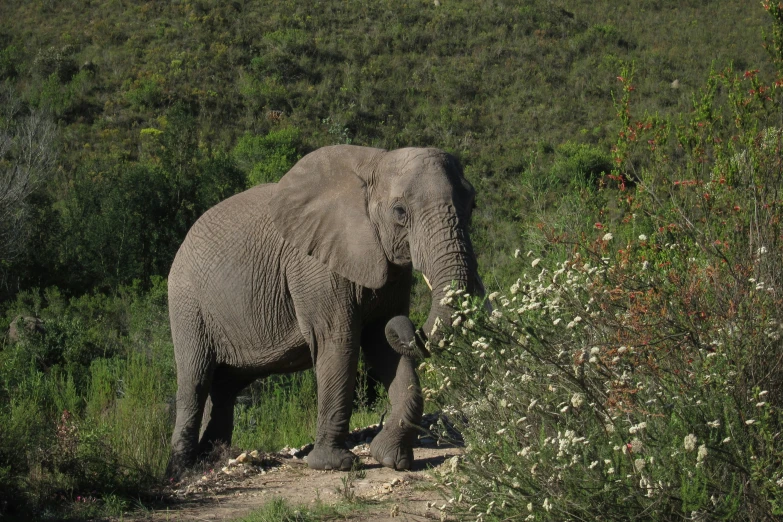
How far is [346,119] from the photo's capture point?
35.7 m

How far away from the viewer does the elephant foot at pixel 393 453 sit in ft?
23.3

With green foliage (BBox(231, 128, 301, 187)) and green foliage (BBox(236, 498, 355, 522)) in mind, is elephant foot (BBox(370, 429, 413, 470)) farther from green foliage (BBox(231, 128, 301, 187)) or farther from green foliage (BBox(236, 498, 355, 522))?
green foliage (BBox(231, 128, 301, 187))

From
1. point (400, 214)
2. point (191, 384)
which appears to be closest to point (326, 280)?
point (400, 214)

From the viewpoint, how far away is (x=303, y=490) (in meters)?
6.88

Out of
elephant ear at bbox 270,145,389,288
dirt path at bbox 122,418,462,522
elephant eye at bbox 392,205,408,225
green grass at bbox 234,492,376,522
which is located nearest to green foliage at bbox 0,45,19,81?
elephant ear at bbox 270,145,389,288

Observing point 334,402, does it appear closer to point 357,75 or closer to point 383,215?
point 383,215

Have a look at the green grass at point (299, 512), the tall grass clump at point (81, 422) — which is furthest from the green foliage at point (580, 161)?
the green grass at point (299, 512)

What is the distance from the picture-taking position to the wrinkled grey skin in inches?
264

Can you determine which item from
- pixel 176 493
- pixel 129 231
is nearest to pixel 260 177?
pixel 129 231

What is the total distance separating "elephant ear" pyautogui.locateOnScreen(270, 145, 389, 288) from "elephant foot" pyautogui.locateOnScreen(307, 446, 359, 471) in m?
1.28

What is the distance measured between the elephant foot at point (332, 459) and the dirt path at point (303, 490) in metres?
0.06

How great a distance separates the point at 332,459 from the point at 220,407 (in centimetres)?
174

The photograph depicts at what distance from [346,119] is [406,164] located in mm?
29125

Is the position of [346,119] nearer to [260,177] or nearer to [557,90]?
[557,90]
